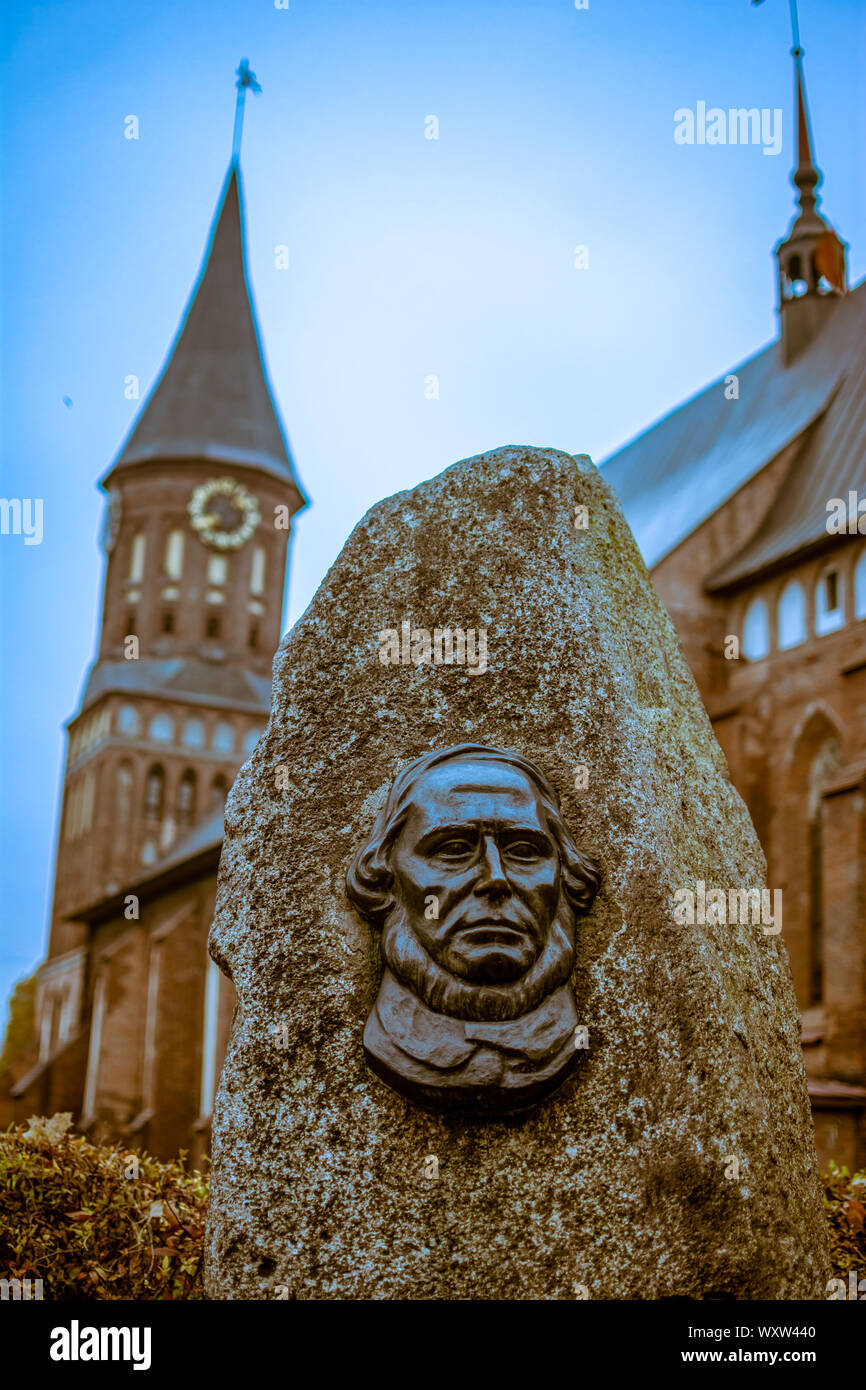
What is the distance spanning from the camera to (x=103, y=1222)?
4.73 metres

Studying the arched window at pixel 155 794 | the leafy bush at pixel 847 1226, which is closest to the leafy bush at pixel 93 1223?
the leafy bush at pixel 847 1226

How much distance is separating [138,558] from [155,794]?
9203 millimetres

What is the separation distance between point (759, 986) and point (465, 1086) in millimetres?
1064

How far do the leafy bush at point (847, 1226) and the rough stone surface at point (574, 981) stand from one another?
942 millimetres

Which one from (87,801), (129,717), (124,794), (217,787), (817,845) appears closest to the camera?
(817,845)

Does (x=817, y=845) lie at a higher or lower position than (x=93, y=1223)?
higher

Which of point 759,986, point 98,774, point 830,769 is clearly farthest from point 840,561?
point 98,774

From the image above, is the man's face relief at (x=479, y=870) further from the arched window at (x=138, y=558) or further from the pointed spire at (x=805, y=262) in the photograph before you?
the arched window at (x=138, y=558)

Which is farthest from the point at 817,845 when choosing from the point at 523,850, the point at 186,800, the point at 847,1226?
the point at 186,800

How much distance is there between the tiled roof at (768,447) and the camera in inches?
949

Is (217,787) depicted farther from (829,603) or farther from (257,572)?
(829,603)

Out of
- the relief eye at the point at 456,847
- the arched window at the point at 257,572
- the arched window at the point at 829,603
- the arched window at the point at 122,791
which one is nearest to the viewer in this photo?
the relief eye at the point at 456,847

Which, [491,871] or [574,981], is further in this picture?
[574,981]

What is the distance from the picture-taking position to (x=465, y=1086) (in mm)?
3553
